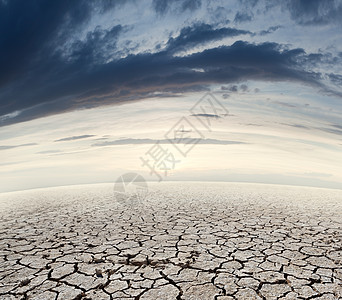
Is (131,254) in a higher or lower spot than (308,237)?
higher

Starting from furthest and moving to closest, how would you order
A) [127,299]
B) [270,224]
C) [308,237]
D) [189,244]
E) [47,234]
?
[270,224] → [47,234] → [308,237] → [189,244] → [127,299]

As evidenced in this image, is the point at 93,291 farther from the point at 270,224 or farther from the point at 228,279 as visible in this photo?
the point at 270,224

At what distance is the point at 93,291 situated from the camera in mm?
2475

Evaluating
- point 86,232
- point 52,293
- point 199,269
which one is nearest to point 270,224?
point 199,269

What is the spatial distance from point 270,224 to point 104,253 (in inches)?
139

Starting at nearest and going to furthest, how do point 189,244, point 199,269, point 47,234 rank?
1. point 199,269
2. point 189,244
3. point 47,234

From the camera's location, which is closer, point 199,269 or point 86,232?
point 199,269

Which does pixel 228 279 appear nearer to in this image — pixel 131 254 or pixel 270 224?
pixel 131 254

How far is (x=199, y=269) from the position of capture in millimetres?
2936

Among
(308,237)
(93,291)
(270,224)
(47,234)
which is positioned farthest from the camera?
(270,224)

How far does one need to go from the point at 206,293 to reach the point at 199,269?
0.54 meters

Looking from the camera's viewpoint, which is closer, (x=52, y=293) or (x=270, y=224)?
(x=52, y=293)

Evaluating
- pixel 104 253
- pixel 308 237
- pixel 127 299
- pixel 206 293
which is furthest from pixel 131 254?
pixel 308 237

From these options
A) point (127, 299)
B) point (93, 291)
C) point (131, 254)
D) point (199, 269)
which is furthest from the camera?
point (131, 254)
